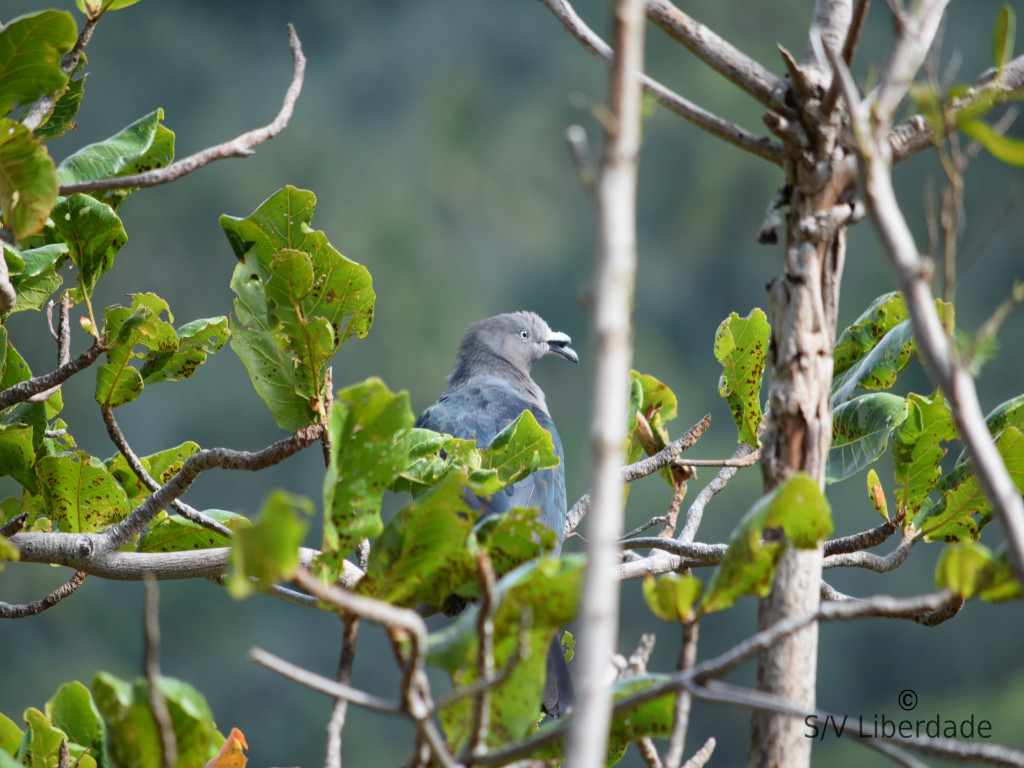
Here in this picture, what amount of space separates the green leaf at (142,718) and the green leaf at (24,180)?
565 mm

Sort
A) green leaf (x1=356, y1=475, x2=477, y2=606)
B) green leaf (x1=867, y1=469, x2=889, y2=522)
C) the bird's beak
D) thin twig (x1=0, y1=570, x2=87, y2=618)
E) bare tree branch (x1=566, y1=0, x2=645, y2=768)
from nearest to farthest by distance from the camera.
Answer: bare tree branch (x1=566, y1=0, x2=645, y2=768)
green leaf (x1=356, y1=475, x2=477, y2=606)
thin twig (x1=0, y1=570, x2=87, y2=618)
green leaf (x1=867, y1=469, x2=889, y2=522)
the bird's beak

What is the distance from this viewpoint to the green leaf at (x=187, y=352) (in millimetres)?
1340

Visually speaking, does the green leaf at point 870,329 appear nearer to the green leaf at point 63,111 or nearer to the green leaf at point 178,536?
the green leaf at point 178,536

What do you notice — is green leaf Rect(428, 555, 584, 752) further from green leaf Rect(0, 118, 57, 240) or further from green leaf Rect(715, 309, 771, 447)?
green leaf Rect(715, 309, 771, 447)

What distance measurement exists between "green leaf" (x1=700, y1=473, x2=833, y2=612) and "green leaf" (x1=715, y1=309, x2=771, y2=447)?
2.58ft

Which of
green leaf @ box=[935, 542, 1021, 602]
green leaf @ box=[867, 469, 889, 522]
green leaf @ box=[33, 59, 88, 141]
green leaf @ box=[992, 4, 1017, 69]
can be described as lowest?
green leaf @ box=[935, 542, 1021, 602]

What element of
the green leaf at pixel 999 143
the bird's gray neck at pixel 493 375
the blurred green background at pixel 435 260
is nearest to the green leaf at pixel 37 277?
the green leaf at pixel 999 143

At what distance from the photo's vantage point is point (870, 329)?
1.50m

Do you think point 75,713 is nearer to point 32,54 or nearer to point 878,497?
point 32,54

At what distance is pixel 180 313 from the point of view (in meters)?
9.69

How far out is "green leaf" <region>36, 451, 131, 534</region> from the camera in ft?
4.27

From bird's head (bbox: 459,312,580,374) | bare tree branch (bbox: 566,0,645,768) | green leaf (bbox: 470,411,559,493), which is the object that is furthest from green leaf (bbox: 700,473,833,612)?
bird's head (bbox: 459,312,580,374)

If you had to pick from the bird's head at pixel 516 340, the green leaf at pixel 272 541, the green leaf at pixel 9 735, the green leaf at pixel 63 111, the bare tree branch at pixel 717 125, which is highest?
the bird's head at pixel 516 340

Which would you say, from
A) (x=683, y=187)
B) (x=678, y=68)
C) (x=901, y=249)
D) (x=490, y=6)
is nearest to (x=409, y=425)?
(x=901, y=249)
